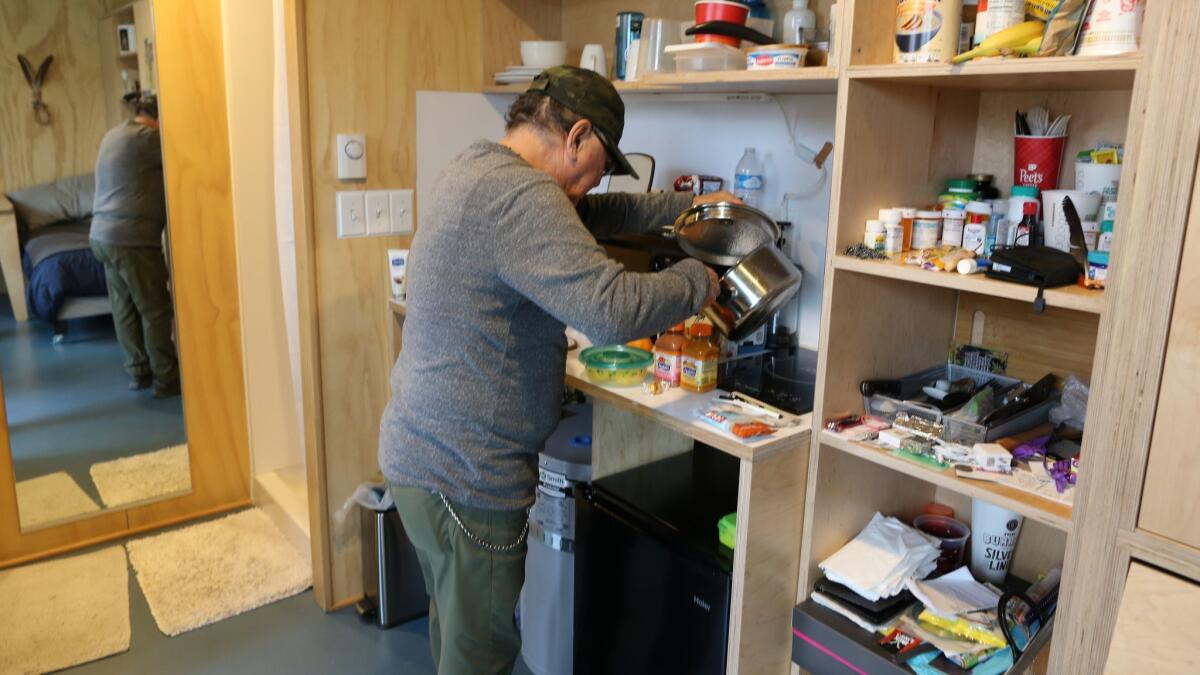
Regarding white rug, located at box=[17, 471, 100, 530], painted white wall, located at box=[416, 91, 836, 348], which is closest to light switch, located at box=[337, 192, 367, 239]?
painted white wall, located at box=[416, 91, 836, 348]

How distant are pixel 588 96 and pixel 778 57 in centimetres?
37

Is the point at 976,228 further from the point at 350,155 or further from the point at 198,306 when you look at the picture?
the point at 198,306

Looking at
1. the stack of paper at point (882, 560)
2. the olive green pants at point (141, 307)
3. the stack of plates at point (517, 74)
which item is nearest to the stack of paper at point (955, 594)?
the stack of paper at point (882, 560)

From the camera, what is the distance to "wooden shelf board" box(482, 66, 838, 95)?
1.47 meters

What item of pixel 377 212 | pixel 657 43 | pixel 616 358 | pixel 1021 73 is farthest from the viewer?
pixel 377 212

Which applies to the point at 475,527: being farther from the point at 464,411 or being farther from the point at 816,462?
the point at 816,462

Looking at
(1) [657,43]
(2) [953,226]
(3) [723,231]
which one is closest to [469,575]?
(3) [723,231]

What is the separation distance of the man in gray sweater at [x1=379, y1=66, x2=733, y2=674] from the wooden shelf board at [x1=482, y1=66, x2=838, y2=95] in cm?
20

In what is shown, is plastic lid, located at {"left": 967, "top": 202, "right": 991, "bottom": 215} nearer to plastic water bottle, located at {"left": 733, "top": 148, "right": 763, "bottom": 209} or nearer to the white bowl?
plastic water bottle, located at {"left": 733, "top": 148, "right": 763, "bottom": 209}

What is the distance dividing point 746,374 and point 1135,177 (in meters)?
0.88

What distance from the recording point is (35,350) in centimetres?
252

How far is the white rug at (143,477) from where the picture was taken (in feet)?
9.02

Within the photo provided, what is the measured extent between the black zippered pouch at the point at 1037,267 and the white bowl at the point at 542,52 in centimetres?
141

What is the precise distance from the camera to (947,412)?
1.47m
